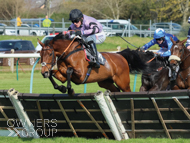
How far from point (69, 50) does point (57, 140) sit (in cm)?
145

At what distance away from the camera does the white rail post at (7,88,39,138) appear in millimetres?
5059

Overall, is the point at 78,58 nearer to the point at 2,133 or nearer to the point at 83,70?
the point at 83,70

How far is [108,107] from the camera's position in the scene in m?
4.79

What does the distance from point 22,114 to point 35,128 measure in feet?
1.11

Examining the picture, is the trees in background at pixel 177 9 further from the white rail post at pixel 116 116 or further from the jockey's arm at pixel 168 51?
the white rail post at pixel 116 116

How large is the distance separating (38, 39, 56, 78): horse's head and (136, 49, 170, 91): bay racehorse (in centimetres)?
202

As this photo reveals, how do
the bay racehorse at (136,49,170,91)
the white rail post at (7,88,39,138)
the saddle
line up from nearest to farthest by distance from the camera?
the white rail post at (7,88,39,138) → the saddle → the bay racehorse at (136,49,170,91)

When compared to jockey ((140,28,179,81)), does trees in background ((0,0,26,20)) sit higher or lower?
higher

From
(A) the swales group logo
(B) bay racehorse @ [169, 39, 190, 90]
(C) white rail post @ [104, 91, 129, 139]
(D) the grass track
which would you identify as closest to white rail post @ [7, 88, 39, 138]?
(A) the swales group logo

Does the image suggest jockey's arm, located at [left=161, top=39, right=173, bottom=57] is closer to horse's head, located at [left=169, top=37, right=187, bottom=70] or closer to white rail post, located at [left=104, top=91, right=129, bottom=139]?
horse's head, located at [left=169, top=37, right=187, bottom=70]

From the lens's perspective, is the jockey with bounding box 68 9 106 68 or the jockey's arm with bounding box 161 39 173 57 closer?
the jockey with bounding box 68 9 106 68

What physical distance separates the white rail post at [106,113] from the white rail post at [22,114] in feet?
3.84

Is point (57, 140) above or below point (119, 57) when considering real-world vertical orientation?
below

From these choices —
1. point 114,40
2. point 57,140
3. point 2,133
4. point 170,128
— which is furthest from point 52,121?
point 114,40
